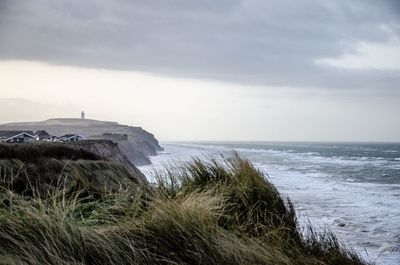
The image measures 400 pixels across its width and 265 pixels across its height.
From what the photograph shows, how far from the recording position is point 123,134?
215ft

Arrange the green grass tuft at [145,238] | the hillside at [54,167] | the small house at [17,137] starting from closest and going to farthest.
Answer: the green grass tuft at [145,238] < the hillside at [54,167] < the small house at [17,137]

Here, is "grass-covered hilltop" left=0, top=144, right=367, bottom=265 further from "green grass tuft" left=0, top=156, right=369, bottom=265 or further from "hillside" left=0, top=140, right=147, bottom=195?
"hillside" left=0, top=140, right=147, bottom=195

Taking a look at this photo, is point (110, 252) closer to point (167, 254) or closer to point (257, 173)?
point (167, 254)

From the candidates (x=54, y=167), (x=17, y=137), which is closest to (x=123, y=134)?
(x=17, y=137)

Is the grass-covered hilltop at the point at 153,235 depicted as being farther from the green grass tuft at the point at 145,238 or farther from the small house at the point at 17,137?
the small house at the point at 17,137

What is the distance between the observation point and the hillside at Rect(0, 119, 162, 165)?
52.5m

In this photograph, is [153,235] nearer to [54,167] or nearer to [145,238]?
[145,238]

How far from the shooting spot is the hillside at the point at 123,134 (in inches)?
2068

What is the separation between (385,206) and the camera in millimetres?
19125

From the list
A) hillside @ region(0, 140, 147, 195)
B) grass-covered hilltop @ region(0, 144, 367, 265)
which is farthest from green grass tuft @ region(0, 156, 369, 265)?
hillside @ region(0, 140, 147, 195)

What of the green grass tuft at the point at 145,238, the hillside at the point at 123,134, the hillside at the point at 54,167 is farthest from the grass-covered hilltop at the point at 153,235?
the hillside at the point at 123,134

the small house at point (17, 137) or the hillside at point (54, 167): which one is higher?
the hillside at point (54, 167)

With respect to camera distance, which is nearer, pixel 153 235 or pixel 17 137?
pixel 153 235

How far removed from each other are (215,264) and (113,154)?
2465 cm
